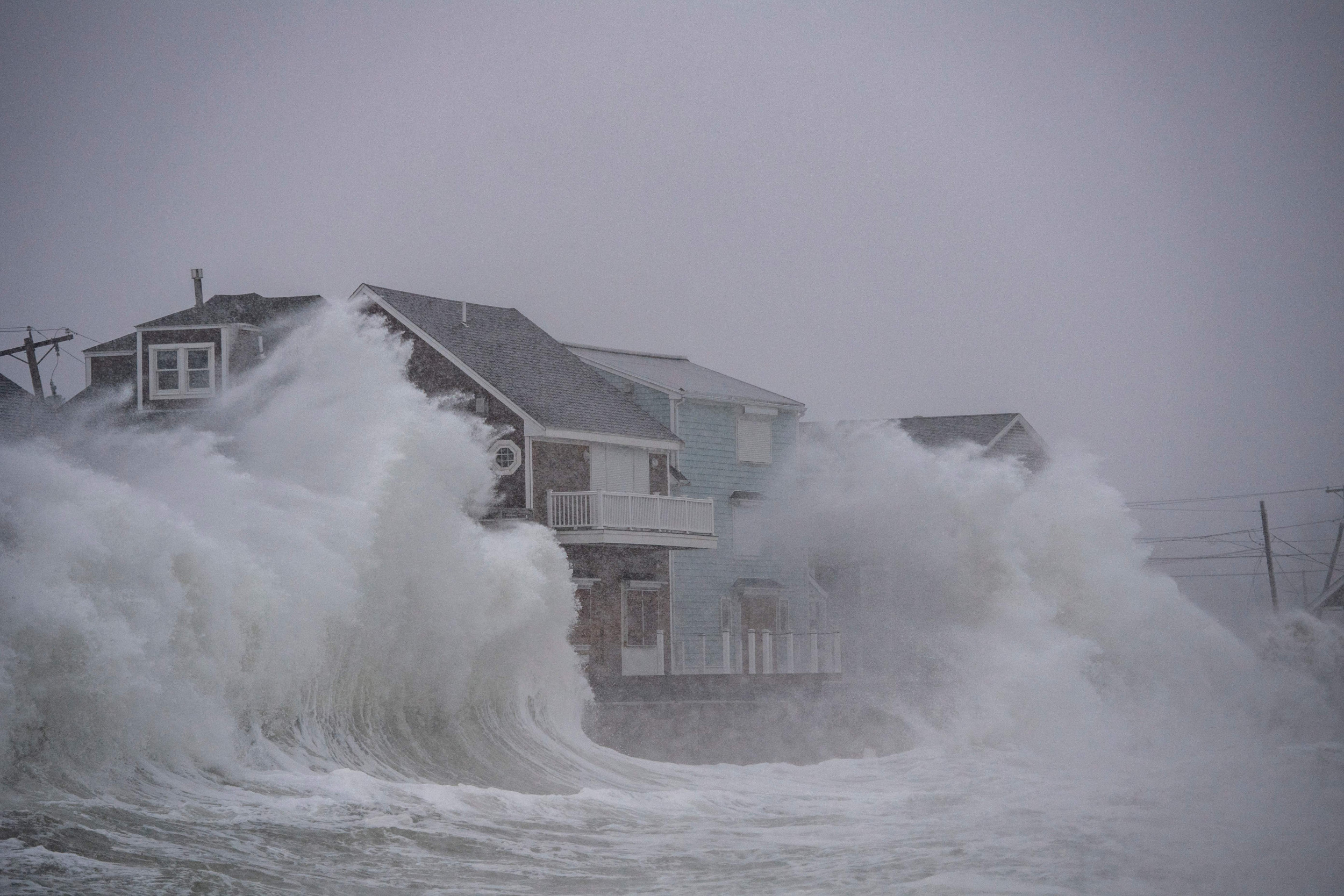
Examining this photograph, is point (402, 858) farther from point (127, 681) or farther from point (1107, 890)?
point (1107, 890)

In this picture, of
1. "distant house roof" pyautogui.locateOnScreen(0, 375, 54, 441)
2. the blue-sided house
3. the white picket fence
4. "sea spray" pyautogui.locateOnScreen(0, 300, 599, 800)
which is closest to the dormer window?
"sea spray" pyautogui.locateOnScreen(0, 300, 599, 800)

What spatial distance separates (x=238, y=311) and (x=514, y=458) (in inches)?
282

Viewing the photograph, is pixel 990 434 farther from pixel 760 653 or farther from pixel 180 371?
pixel 180 371

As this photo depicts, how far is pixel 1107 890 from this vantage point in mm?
12336

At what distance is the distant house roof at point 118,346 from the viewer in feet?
120

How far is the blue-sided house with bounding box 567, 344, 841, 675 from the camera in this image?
3534 cm

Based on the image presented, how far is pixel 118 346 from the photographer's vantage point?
121 feet

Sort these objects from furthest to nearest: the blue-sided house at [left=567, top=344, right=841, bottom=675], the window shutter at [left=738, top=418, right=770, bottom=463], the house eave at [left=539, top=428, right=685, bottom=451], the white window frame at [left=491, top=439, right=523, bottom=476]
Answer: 1. the window shutter at [left=738, top=418, right=770, bottom=463]
2. the blue-sided house at [left=567, top=344, right=841, bottom=675]
3. the house eave at [left=539, top=428, right=685, bottom=451]
4. the white window frame at [left=491, top=439, right=523, bottom=476]

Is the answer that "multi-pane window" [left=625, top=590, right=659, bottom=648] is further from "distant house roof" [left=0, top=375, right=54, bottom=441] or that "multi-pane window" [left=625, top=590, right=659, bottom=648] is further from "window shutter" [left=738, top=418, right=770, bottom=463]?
"distant house roof" [left=0, top=375, right=54, bottom=441]

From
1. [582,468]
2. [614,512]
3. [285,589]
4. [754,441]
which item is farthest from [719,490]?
[285,589]

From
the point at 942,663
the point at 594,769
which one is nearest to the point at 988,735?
the point at 942,663

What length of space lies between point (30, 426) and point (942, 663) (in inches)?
731

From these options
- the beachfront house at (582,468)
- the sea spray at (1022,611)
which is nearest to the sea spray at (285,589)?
the beachfront house at (582,468)

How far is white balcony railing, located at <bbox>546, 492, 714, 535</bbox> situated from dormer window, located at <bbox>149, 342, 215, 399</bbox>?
309 inches
